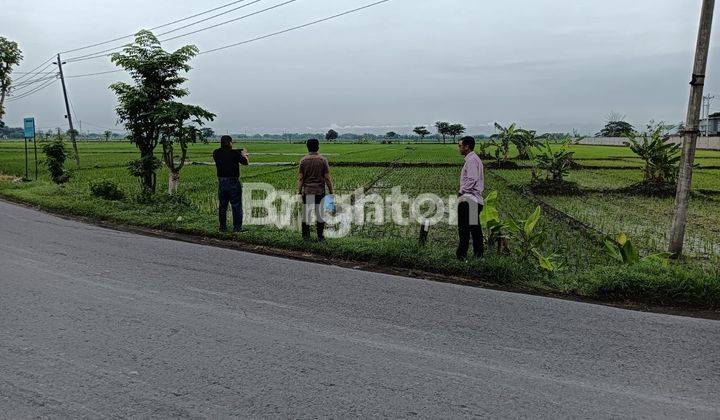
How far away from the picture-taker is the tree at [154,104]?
43.0 feet

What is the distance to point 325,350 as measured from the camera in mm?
4070

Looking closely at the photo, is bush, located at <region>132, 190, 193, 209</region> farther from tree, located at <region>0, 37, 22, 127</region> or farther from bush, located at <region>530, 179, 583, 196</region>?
tree, located at <region>0, 37, 22, 127</region>

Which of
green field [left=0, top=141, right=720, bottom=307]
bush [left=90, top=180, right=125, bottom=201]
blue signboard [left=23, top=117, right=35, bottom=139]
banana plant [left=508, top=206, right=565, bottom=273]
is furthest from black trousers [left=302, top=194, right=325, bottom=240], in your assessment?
blue signboard [left=23, top=117, right=35, bottom=139]

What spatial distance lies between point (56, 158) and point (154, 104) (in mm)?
8106

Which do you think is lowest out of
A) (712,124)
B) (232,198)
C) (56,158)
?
(232,198)

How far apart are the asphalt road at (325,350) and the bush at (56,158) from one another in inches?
568

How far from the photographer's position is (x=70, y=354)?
386cm

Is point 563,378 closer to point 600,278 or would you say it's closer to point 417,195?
point 600,278

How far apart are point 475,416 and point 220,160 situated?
7.59 metres

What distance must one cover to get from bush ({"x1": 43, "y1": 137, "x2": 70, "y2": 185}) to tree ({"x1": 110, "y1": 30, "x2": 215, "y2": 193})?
7109 mm

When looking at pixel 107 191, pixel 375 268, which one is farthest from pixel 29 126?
pixel 375 268

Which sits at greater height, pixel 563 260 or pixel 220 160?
pixel 220 160

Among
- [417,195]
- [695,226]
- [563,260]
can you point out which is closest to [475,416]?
[563,260]

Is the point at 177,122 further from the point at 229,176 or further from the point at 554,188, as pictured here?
the point at 554,188
